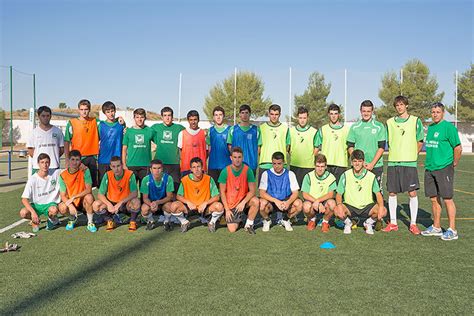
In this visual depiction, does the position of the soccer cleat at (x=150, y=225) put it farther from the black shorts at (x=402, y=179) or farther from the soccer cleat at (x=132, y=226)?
the black shorts at (x=402, y=179)

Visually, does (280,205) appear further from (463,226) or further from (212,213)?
(463,226)

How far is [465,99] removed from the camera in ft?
127

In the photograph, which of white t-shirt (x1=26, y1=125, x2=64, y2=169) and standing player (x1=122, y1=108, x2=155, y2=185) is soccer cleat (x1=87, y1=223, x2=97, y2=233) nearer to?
standing player (x1=122, y1=108, x2=155, y2=185)

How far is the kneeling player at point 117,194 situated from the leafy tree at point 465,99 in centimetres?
3904

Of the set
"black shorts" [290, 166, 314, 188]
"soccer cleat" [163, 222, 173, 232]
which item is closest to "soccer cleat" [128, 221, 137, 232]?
"soccer cleat" [163, 222, 173, 232]

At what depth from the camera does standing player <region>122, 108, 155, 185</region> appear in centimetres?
644

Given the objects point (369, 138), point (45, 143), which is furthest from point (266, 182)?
point (45, 143)

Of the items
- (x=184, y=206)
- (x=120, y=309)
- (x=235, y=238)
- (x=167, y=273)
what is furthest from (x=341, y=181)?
(x=120, y=309)

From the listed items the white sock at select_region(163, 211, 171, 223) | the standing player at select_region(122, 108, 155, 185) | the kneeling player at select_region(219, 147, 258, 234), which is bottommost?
the white sock at select_region(163, 211, 171, 223)

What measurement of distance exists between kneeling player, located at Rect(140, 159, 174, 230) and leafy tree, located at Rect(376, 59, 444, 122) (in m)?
34.7

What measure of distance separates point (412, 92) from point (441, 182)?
34912 millimetres

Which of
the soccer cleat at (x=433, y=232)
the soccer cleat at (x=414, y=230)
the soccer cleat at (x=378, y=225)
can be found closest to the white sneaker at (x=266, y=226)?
the soccer cleat at (x=378, y=225)

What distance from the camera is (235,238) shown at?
553 cm

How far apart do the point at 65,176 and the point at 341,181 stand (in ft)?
12.8
